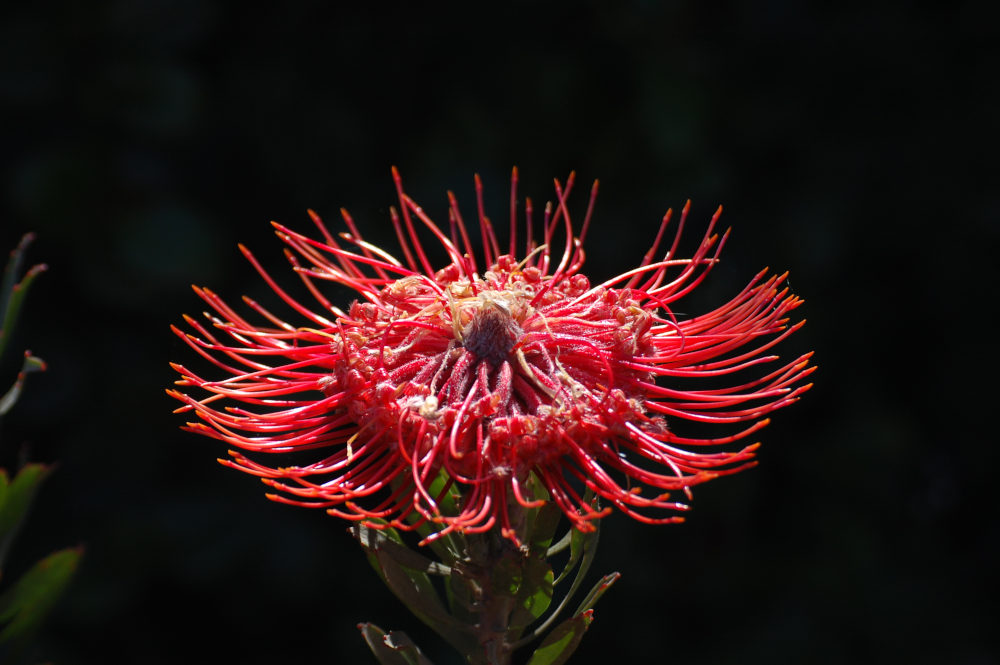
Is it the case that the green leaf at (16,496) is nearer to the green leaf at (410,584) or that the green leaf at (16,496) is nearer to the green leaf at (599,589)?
the green leaf at (410,584)

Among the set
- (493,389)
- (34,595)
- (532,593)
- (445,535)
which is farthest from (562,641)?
(34,595)

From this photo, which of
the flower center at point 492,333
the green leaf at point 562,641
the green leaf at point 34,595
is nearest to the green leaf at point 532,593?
the green leaf at point 562,641

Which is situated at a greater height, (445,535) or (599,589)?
(445,535)

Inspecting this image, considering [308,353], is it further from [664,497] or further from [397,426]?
[664,497]

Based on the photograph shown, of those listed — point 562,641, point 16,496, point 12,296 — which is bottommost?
point 562,641

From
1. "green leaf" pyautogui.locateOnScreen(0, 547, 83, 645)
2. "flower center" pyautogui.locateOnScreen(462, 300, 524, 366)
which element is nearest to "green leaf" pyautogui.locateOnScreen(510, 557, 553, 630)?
"flower center" pyautogui.locateOnScreen(462, 300, 524, 366)

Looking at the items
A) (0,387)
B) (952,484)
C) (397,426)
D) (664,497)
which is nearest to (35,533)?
(0,387)

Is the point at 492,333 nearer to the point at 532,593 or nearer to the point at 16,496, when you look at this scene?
the point at 532,593

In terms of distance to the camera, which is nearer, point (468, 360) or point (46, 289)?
point (468, 360)

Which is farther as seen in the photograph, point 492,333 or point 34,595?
point 492,333
